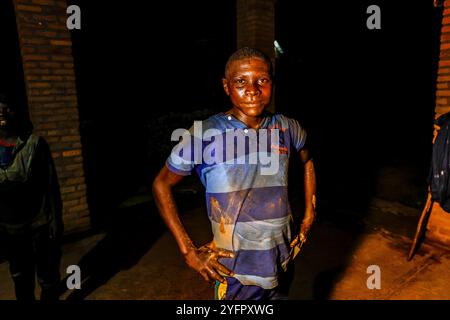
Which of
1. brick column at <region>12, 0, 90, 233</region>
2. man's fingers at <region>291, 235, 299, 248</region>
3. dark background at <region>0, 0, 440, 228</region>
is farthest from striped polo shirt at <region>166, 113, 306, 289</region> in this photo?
dark background at <region>0, 0, 440, 228</region>

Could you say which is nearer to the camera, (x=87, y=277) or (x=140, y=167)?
(x=87, y=277)

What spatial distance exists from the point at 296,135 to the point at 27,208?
2310mm

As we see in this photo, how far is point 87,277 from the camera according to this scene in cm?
379

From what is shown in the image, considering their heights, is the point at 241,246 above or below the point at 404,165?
above

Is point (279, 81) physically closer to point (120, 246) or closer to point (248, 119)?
point (120, 246)

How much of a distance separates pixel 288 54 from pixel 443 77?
11476mm

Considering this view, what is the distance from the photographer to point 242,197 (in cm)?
181

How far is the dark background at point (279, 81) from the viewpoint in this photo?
321 inches

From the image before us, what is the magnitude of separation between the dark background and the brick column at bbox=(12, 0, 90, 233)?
1.04m

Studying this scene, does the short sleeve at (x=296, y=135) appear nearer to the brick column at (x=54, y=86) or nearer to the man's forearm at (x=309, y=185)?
the man's forearm at (x=309, y=185)

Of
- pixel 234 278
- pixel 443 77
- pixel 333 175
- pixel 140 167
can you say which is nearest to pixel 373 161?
pixel 333 175

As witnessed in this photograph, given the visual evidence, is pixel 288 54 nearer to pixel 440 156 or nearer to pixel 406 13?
pixel 406 13

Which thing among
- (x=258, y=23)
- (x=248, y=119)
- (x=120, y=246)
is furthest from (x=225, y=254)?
(x=258, y=23)

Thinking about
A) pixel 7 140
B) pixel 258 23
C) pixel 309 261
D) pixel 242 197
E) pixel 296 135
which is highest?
pixel 258 23
